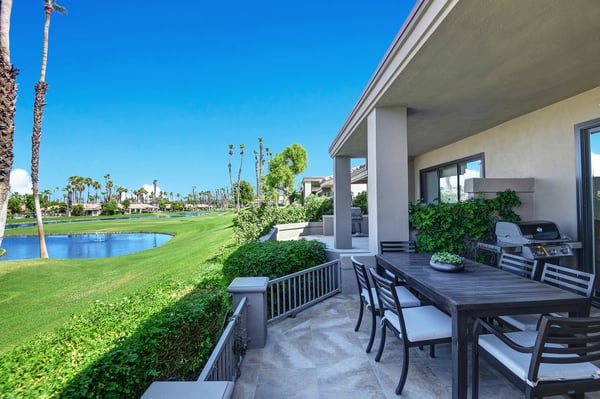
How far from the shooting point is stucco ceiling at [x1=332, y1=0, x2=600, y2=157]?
7.51ft

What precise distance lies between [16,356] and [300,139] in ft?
93.1

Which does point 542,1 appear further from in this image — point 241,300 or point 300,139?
point 300,139

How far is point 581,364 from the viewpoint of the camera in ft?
5.94

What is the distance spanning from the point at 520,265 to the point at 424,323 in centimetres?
162

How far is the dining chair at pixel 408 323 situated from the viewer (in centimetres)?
231

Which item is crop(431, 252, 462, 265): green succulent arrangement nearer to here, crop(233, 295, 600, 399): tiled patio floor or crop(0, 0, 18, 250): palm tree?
crop(233, 295, 600, 399): tiled patio floor

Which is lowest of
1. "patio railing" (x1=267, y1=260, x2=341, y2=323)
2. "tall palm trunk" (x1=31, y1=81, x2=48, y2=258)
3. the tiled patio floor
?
the tiled patio floor

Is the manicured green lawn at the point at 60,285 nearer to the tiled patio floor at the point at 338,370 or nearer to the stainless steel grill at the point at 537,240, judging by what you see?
the tiled patio floor at the point at 338,370

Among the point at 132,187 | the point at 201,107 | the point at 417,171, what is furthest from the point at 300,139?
the point at 132,187

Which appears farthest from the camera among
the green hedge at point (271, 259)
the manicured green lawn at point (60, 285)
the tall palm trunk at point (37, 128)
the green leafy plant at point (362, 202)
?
the green leafy plant at point (362, 202)

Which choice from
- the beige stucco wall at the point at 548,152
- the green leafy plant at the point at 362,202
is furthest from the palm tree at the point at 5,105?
the green leafy plant at the point at 362,202

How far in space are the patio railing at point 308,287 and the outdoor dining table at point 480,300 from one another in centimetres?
197

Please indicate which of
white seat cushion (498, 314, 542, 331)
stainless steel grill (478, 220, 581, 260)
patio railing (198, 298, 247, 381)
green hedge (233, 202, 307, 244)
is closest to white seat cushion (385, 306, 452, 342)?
white seat cushion (498, 314, 542, 331)

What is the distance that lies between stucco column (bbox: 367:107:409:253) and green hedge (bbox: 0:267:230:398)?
9.64 feet
